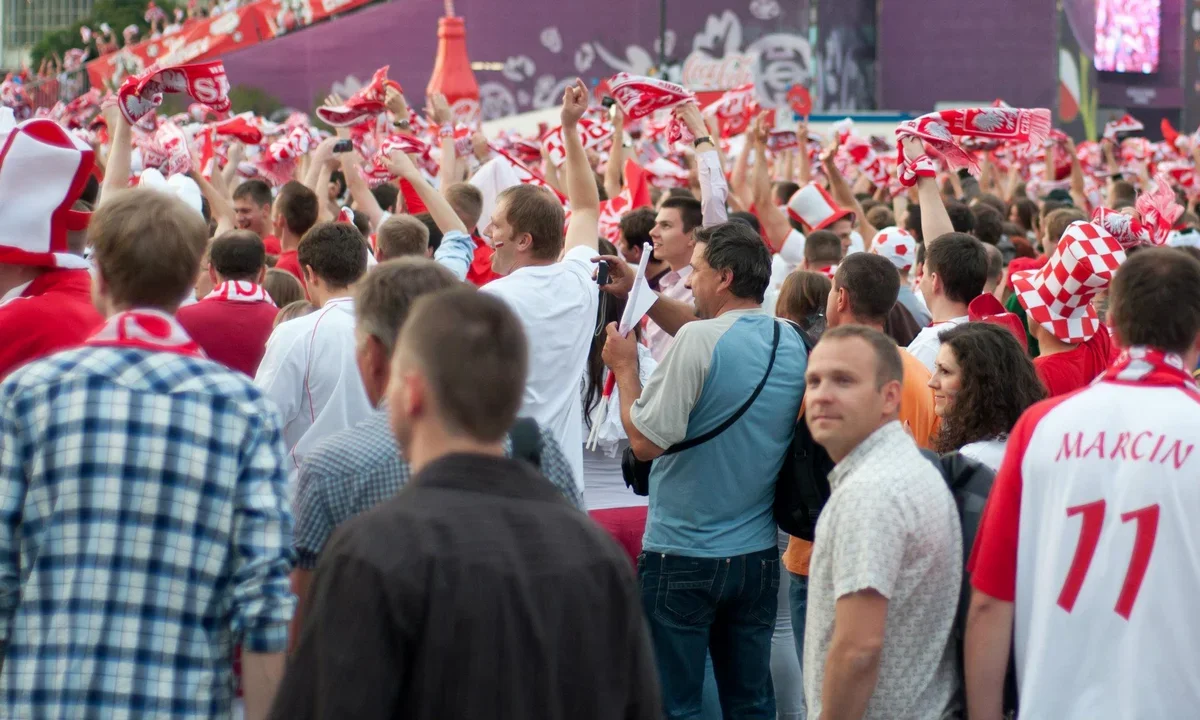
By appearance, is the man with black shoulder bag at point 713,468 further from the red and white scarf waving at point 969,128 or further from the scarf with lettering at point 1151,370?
the red and white scarf waving at point 969,128

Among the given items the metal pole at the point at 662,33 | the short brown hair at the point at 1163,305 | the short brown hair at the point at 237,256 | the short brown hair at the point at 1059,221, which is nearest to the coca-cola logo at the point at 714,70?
the metal pole at the point at 662,33

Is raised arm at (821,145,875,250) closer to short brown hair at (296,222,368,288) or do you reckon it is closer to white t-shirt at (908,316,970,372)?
white t-shirt at (908,316,970,372)

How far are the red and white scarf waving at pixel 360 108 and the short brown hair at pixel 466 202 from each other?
229cm

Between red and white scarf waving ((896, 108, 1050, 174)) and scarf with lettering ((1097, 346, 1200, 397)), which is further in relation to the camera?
red and white scarf waving ((896, 108, 1050, 174))

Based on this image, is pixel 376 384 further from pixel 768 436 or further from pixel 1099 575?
pixel 768 436

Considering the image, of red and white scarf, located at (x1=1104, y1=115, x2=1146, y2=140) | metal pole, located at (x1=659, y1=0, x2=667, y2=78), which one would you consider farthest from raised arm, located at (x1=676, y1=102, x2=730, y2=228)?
metal pole, located at (x1=659, y1=0, x2=667, y2=78)

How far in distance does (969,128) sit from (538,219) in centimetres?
309

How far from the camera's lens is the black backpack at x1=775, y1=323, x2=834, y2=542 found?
466 centimetres

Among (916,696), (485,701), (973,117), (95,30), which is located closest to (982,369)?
(916,696)

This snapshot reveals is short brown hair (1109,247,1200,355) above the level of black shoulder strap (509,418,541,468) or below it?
above

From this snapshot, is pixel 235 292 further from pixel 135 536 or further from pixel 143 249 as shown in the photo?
pixel 135 536

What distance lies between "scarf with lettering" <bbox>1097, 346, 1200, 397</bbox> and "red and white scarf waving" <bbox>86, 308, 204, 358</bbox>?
76.8 inches

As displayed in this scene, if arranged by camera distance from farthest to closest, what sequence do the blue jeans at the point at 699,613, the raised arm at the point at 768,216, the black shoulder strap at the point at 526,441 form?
the raised arm at the point at 768,216 → the blue jeans at the point at 699,613 → the black shoulder strap at the point at 526,441

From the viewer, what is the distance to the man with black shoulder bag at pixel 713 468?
15.1 ft
